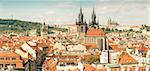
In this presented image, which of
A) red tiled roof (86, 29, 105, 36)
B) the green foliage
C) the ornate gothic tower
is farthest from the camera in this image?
the green foliage

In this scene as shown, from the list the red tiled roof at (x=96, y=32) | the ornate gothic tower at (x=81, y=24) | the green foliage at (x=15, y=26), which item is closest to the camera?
the red tiled roof at (x=96, y=32)

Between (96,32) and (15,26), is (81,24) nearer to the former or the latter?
(96,32)

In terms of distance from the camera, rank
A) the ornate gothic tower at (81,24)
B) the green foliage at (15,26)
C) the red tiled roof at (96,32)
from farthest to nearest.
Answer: the green foliage at (15,26) → the ornate gothic tower at (81,24) → the red tiled roof at (96,32)

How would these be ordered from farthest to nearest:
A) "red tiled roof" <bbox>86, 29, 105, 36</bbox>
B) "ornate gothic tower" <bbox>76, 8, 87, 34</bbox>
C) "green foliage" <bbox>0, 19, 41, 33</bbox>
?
"green foliage" <bbox>0, 19, 41, 33</bbox>, "ornate gothic tower" <bbox>76, 8, 87, 34</bbox>, "red tiled roof" <bbox>86, 29, 105, 36</bbox>

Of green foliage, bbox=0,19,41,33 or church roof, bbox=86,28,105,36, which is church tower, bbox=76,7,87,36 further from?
green foliage, bbox=0,19,41,33

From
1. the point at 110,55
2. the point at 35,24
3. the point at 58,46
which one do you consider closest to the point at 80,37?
the point at 58,46

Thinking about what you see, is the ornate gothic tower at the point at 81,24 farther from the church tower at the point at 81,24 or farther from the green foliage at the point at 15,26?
the green foliage at the point at 15,26

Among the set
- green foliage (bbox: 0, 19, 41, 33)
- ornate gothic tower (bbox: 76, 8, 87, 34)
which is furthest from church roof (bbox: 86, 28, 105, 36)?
green foliage (bbox: 0, 19, 41, 33)

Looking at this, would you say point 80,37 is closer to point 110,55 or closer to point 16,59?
point 110,55

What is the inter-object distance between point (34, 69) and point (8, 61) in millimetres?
4179

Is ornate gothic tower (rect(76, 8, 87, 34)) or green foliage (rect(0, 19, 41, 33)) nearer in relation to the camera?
ornate gothic tower (rect(76, 8, 87, 34))

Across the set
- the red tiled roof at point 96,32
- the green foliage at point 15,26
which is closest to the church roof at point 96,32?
the red tiled roof at point 96,32

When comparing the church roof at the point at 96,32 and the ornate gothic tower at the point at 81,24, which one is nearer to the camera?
the church roof at the point at 96,32

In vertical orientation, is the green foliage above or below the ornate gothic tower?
below
